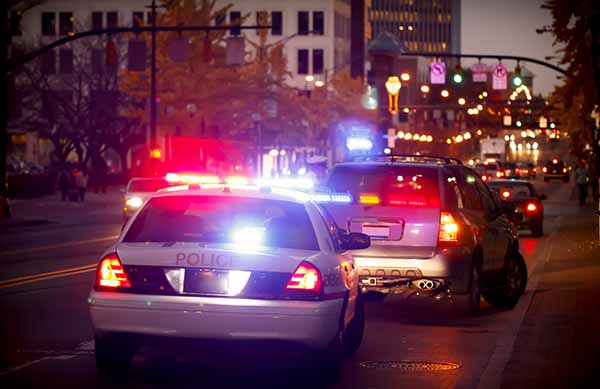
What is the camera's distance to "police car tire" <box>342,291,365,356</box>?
40.4 ft

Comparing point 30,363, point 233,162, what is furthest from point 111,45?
point 30,363

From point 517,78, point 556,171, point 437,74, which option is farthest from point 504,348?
point 556,171

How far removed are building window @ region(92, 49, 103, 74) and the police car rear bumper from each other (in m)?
71.8

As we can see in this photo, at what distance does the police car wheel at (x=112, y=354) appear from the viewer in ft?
34.3

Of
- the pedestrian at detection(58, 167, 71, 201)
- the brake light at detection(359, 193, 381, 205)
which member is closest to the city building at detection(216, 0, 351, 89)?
the pedestrian at detection(58, 167, 71, 201)

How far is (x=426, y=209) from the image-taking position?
51.4 ft

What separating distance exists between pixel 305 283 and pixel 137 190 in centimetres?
2758

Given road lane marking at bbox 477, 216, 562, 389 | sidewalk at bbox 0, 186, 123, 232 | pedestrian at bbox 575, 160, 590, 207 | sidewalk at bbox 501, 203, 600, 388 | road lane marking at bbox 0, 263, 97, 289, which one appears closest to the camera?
road lane marking at bbox 477, 216, 562, 389

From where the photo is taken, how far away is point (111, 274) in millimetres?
10492

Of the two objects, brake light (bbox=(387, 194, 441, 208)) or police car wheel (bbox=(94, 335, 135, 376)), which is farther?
brake light (bbox=(387, 194, 441, 208))

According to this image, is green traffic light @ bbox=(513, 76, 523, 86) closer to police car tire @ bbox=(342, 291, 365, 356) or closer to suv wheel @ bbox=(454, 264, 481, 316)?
suv wheel @ bbox=(454, 264, 481, 316)

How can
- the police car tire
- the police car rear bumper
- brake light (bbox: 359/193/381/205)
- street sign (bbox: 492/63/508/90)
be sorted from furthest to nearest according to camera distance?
street sign (bbox: 492/63/508/90) → brake light (bbox: 359/193/381/205) → the police car tire → the police car rear bumper

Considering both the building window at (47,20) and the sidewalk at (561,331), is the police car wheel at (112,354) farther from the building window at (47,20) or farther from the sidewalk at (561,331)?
the building window at (47,20)

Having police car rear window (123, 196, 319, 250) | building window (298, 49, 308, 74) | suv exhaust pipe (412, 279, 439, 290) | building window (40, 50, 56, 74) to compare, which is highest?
building window (298, 49, 308, 74)
